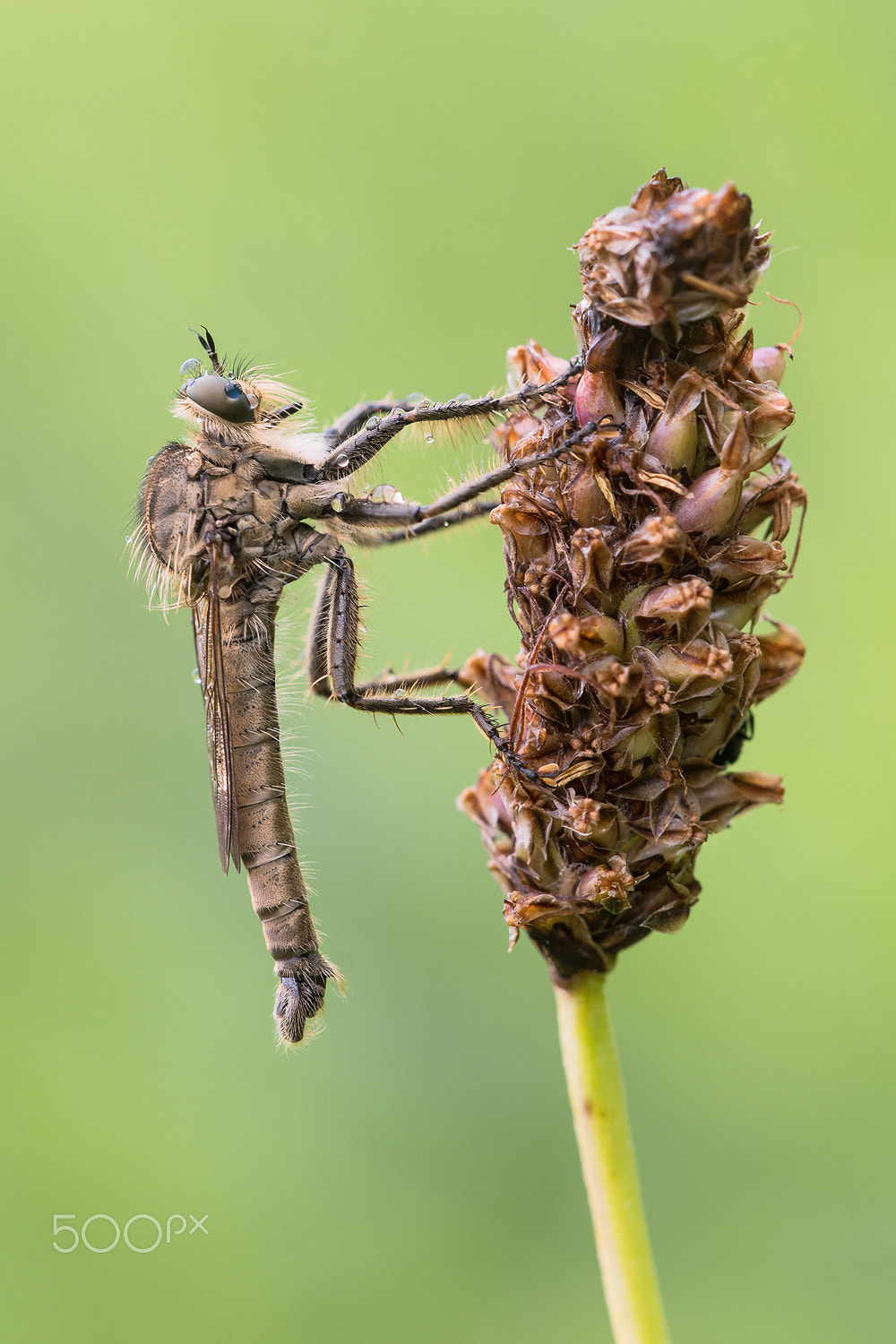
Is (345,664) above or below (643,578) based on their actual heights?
above

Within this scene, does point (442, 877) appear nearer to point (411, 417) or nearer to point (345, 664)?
point (345, 664)

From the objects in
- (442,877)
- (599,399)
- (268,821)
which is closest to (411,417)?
(599,399)

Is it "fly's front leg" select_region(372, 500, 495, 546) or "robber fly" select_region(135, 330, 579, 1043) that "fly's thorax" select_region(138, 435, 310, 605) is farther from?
"fly's front leg" select_region(372, 500, 495, 546)

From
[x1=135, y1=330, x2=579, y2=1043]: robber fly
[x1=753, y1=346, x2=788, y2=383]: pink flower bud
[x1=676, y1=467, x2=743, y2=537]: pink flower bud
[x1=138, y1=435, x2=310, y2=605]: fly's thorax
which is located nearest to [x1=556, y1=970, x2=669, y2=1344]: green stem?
[x1=676, y1=467, x2=743, y2=537]: pink flower bud

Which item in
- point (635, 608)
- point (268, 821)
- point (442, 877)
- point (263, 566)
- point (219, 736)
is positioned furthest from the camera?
point (442, 877)

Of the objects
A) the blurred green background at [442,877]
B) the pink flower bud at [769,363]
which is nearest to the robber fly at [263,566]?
the blurred green background at [442,877]

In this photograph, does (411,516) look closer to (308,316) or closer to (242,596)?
(242,596)
